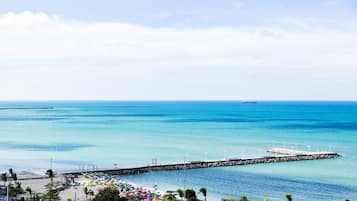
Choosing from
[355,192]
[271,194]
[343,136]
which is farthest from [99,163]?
[343,136]

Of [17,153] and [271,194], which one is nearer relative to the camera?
[271,194]

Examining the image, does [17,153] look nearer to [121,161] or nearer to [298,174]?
[121,161]

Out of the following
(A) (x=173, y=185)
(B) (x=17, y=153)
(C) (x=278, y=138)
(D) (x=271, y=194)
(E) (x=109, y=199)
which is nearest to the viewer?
(E) (x=109, y=199)

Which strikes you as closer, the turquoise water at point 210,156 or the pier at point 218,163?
the turquoise water at point 210,156

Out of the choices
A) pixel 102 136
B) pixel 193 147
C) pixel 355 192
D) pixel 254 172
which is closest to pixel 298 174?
pixel 254 172

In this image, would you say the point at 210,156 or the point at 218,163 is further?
the point at 210,156

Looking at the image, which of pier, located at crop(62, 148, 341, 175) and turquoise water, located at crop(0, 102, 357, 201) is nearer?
turquoise water, located at crop(0, 102, 357, 201)

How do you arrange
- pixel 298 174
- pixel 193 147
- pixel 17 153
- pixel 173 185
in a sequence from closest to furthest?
pixel 173 185 < pixel 298 174 < pixel 17 153 < pixel 193 147

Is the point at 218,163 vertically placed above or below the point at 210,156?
below

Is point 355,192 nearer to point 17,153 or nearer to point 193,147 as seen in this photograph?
point 193,147
